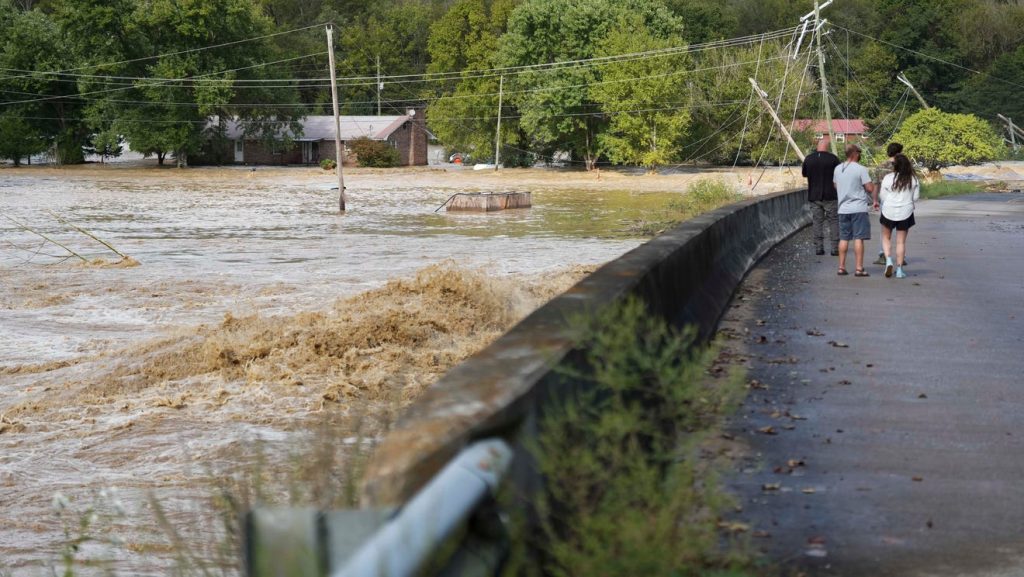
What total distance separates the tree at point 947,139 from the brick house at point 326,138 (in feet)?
178

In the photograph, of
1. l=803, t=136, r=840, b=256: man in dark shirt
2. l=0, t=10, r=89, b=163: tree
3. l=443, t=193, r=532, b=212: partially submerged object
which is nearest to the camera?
l=803, t=136, r=840, b=256: man in dark shirt

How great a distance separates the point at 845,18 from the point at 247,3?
54395 millimetres

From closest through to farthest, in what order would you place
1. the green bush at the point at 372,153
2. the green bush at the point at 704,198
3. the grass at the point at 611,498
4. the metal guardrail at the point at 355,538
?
the metal guardrail at the point at 355,538 → the grass at the point at 611,498 → the green bush at the point at 704,198 → the green bush at the point at 372,153

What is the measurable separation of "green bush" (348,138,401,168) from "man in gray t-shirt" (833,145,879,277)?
92.5 metres

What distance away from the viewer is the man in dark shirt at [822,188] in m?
20.2

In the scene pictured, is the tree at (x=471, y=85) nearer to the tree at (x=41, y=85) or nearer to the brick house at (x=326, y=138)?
the brick house at (x=326, y=138)

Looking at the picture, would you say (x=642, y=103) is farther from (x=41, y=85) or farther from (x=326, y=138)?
(x=41, y=85)

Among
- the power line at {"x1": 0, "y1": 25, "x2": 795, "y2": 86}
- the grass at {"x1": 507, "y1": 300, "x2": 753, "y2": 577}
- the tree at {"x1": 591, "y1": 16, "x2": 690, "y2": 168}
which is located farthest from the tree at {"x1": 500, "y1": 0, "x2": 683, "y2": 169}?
the grass at {"x1": 507, "y1": 300, "x2": 753, "y2": 577}

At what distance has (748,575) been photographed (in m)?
5.02

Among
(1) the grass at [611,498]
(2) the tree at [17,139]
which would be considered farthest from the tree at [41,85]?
(1) the grass at [611,498]

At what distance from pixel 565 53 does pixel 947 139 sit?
43.8m

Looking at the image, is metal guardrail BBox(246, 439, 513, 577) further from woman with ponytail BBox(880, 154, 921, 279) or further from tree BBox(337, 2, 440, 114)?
tree BBox(337, 2, 440, 114)

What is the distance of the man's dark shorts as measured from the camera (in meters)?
A: 18.0

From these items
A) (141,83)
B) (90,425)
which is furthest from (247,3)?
(90,425)
